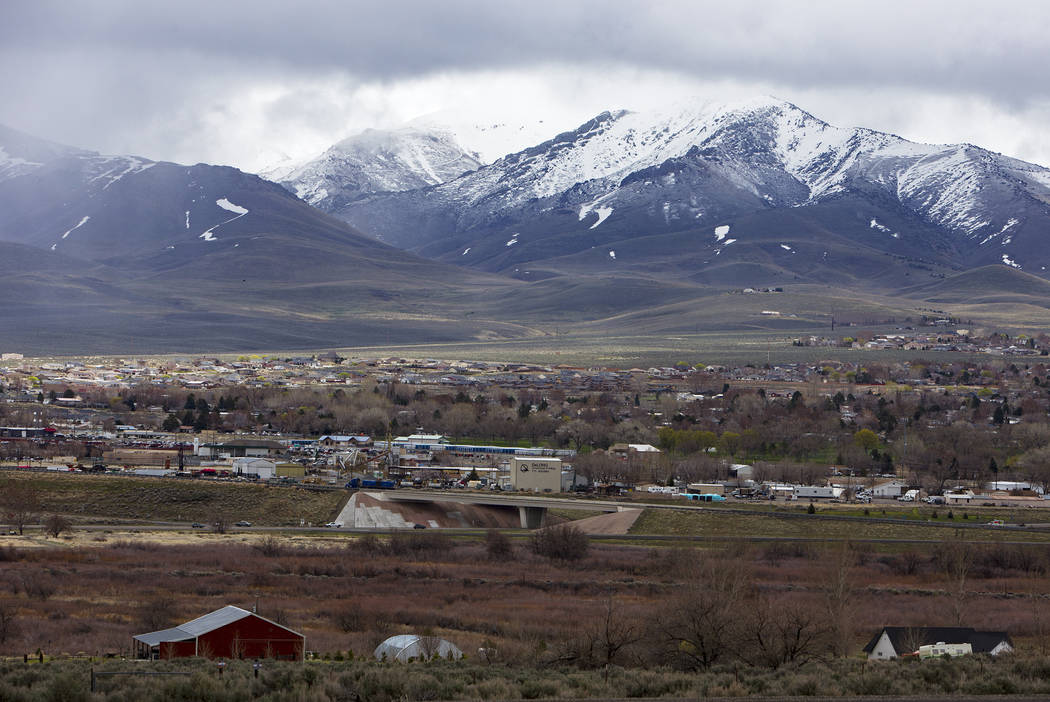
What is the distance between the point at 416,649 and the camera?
2522 centimetres

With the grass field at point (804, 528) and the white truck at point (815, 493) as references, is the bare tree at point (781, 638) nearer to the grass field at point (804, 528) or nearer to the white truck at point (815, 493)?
the grass field at point (804, 528)

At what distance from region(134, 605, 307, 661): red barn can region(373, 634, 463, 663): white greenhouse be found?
4.88 ft

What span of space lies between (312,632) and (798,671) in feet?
39.3

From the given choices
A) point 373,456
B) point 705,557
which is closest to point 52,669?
point 705,557

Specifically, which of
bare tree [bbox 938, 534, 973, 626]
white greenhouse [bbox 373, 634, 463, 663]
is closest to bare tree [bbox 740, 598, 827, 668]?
white greenhouse [bbox 373, 634, 463, 663]

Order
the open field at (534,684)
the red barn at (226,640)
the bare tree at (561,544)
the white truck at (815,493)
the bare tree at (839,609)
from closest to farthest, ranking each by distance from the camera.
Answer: the open field at (534,684), the red barn at (226,640), the bare tree at (839,609), the bare tree at (561,544), the white truck at (815,493)

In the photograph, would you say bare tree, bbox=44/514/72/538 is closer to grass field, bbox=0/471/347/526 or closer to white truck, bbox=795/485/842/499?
grass field, bbox=0/471/347/526

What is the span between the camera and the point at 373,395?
102875mm

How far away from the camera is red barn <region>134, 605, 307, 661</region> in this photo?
2427 centimetres

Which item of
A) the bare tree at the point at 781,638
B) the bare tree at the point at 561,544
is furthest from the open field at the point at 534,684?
the bare tree at the point at 561,544

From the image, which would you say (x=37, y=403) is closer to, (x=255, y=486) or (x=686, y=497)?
(x=255, y=486)

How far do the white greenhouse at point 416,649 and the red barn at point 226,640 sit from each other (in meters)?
1.49

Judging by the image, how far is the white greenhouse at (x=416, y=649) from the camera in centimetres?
2452

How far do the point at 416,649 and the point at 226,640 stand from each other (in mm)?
3358
